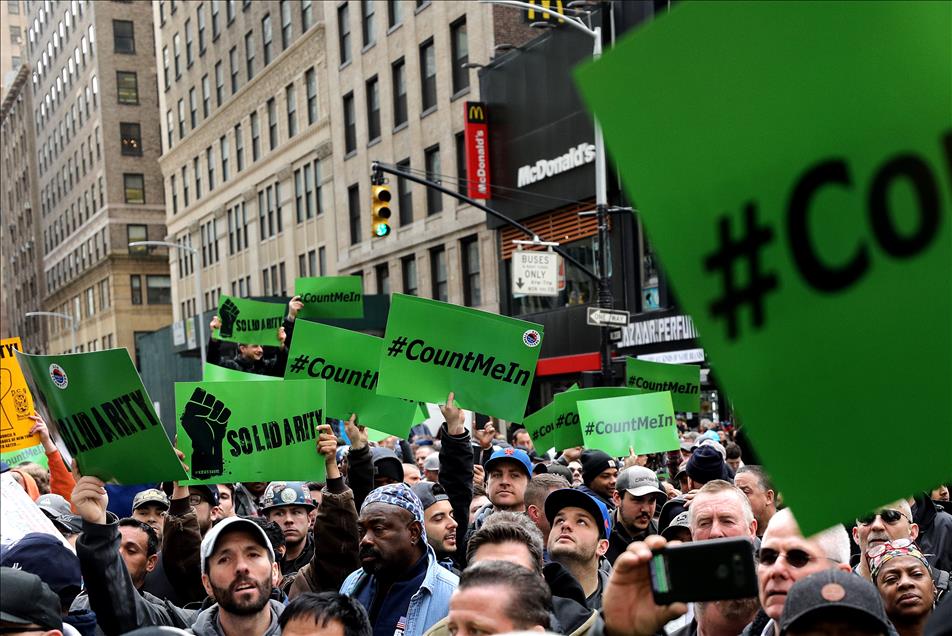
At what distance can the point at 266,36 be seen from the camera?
47.0 metres

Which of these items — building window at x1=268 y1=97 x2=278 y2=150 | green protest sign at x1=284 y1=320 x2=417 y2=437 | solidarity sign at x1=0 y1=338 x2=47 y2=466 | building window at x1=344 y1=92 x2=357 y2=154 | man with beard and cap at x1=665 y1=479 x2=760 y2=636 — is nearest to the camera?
man with beard and cap at x1=665 y1=479 x2=760 y2=636

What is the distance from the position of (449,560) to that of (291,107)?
40021 millimetres

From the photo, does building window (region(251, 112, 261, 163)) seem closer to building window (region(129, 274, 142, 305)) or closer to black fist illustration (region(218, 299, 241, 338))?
building window (region(129, 274, 142, 305))

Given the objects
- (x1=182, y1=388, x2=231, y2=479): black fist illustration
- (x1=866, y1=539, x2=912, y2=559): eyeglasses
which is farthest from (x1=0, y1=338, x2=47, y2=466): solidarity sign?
(x1=866, y1=539, x2=912, y2=559): eyeglasses

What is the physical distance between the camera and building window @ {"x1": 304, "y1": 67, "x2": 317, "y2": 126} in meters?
42.2

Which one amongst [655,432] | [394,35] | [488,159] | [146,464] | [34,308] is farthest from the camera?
[34,308]

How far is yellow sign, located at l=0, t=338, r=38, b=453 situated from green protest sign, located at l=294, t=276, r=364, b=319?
12.6 feet

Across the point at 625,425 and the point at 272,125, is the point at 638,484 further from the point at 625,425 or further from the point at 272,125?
the point at 272,125

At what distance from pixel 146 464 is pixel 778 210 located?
11.3 ft

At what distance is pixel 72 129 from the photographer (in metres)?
83.1

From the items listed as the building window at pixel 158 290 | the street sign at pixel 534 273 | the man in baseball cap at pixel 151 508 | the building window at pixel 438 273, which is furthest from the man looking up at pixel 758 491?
the building window at pixel 158 290

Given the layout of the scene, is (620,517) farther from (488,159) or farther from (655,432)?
(488,159)

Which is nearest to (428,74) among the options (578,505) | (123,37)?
(578,505)

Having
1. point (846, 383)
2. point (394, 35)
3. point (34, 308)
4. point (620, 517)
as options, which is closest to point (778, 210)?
point (846, 383)
